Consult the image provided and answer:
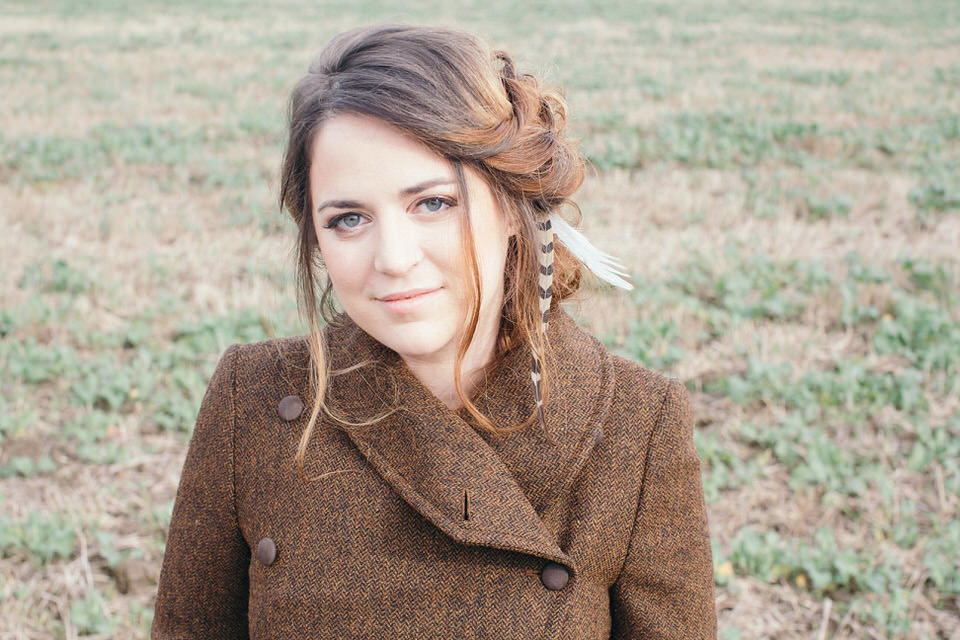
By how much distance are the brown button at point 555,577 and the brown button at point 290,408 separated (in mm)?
544

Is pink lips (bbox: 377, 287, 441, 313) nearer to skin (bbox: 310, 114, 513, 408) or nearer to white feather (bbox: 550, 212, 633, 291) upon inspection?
skin (bbox: 310, 114, 513, 408)

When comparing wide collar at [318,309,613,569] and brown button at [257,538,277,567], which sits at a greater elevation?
wide collar at [318,309,613,569]

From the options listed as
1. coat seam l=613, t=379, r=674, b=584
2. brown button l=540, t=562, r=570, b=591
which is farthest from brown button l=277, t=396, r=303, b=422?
coat seam l=613, t=379, r=674, b=584

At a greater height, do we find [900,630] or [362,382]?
[362,382]

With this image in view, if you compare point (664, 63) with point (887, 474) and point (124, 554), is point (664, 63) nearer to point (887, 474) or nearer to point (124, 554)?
point (887, 474)

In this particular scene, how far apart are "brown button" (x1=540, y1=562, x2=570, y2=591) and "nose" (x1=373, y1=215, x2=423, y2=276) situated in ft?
1.93

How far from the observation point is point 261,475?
1.71 meters

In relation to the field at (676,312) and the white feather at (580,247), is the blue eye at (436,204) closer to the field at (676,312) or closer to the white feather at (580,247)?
the white feather at (580,247)

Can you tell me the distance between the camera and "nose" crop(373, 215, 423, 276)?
4.80ft

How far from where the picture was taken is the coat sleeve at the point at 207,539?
174 cm

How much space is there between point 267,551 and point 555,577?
0.53 metres

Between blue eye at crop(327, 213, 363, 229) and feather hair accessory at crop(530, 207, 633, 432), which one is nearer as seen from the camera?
blue eye at crop(327, 213, 363, 229)

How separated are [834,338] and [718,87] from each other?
7.36m

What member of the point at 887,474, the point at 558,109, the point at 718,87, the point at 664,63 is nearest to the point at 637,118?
the point at 718,87
